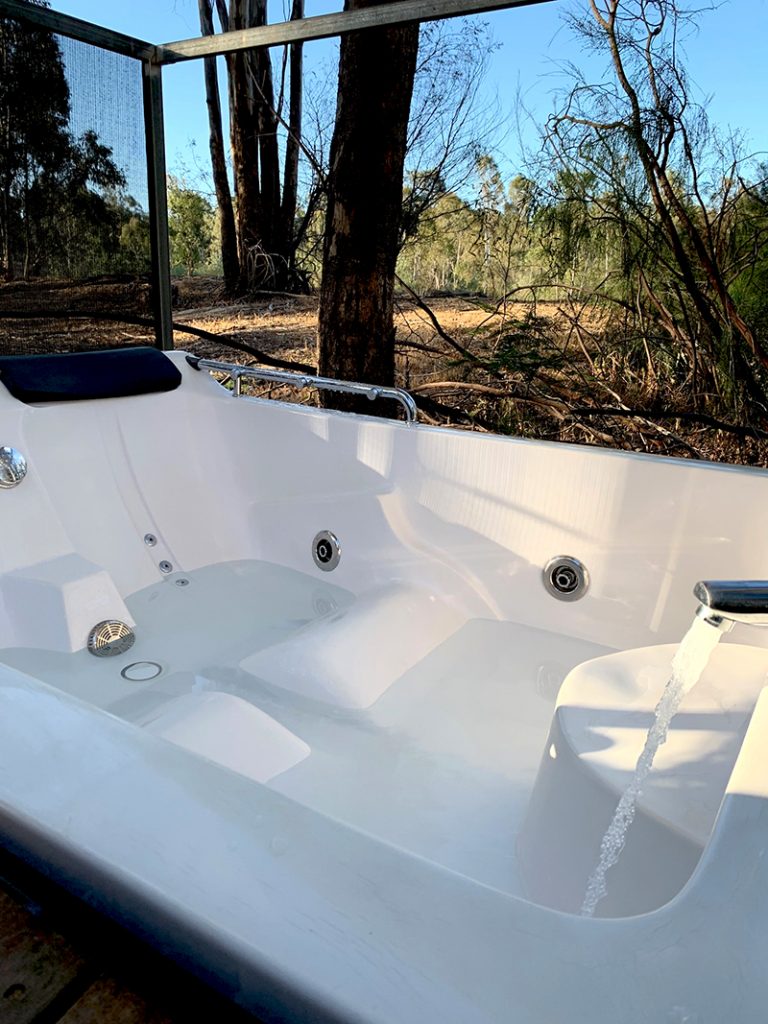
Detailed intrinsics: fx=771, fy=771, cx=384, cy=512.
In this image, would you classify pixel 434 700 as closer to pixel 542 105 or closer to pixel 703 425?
pixel 703 425

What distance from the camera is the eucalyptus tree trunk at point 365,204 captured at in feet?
10.7

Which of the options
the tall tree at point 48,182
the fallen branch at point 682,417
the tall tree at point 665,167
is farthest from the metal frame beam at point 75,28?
the fallen branch at point 682,417

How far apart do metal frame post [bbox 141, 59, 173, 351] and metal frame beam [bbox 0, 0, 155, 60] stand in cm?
5

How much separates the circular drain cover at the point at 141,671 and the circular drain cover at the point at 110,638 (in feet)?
0.21

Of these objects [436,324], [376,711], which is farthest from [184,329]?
[376,711]

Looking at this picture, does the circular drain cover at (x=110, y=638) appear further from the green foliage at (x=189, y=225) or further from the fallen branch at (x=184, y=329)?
the green foliage at (x=189, y=225)

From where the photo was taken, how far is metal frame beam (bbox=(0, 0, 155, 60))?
221 cm

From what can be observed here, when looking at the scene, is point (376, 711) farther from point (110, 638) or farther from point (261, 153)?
point (261, 153)

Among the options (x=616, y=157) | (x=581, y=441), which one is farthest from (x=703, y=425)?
(x=616, y=157)

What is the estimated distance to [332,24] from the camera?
207cm

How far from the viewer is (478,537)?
187 centimetres

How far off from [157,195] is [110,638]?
1728 millimetres

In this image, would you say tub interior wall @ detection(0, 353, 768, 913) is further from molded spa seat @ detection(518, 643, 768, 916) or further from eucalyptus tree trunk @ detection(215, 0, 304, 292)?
eucalyptus tree trunk @ detection(215, 0, 304, 292)

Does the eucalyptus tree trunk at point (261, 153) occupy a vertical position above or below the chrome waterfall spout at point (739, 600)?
above
